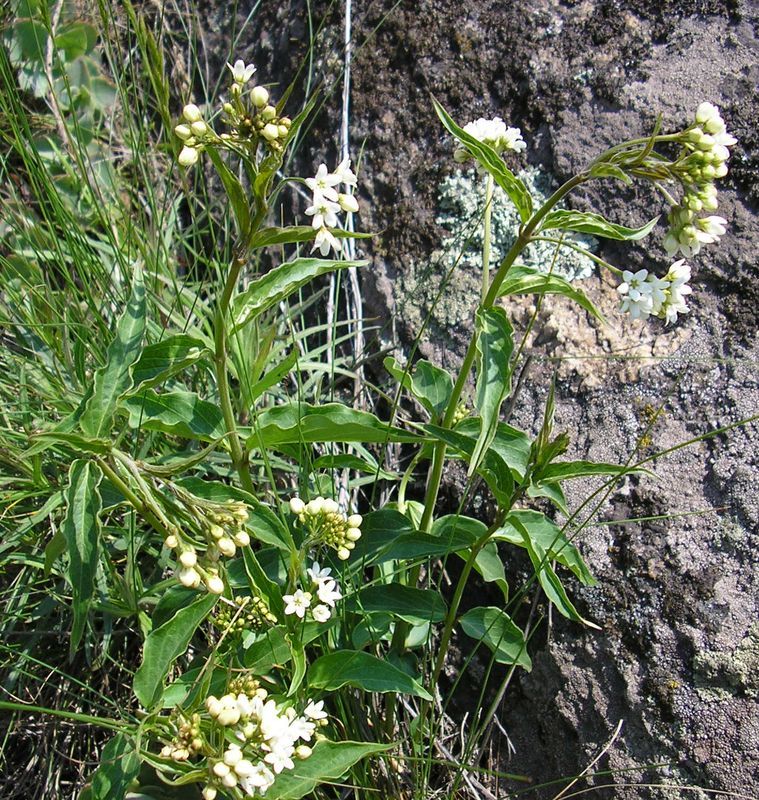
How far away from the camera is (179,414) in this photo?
183 cm

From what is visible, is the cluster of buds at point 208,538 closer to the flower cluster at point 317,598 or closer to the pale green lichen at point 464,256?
the flower cluster at point 317,598

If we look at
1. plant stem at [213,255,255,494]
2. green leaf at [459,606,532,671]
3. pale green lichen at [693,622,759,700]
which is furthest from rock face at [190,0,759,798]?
plant stem at [213,255,255,494]

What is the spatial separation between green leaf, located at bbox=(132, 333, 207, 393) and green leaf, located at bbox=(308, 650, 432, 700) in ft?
2.41

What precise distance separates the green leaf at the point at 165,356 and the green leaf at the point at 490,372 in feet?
1.99

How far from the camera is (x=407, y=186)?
107 inches

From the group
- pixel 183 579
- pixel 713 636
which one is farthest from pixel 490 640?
pixel 183 579

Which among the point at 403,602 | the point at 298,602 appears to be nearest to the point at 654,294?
the point at 403,602

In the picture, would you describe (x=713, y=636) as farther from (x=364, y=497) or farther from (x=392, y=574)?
(x=364, y=497)

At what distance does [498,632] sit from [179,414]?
946 mm

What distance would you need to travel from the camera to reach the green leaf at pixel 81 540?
1.51 meters

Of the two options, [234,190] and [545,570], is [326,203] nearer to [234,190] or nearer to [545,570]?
[234,190]

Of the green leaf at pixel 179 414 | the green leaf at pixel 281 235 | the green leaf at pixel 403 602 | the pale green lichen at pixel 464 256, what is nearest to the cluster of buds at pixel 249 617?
the green leaf at pixel 403 602

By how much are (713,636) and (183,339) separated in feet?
4.74

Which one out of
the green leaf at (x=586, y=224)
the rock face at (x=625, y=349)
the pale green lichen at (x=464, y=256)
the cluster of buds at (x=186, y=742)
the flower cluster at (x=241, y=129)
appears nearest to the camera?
the cluster of buds at (x=186, y=742)
